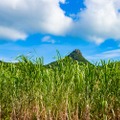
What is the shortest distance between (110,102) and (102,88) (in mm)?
325

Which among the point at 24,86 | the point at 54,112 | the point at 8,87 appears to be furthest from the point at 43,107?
the point at 8,87

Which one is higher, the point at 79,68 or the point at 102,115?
the point at 79,68

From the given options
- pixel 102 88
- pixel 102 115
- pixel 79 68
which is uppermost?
pixel 79 68

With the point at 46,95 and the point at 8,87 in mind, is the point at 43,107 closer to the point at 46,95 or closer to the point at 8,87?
the point at 46,95

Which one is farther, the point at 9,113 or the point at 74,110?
the point at 9,113

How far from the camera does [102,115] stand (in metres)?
6.83

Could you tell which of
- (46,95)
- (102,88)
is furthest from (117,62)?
(46,95)

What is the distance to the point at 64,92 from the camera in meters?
6.72

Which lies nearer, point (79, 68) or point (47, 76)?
point (47, 76)

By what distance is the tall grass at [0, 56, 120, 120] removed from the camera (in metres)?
6.65

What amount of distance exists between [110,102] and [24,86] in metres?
1.79

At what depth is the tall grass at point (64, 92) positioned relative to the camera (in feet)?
21.8

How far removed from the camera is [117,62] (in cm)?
750

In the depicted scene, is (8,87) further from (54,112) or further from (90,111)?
(90,111)
